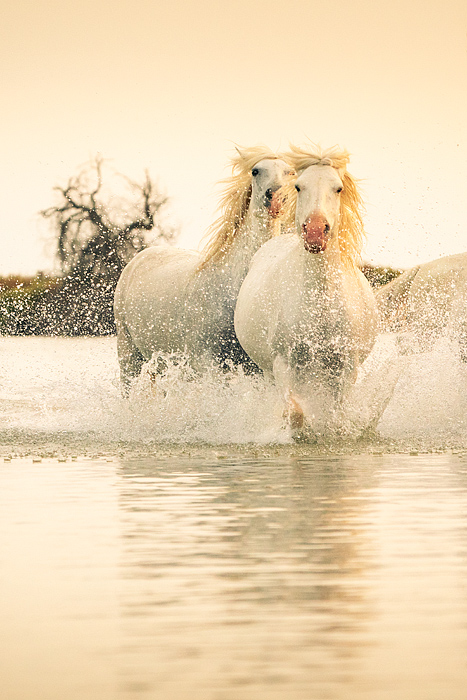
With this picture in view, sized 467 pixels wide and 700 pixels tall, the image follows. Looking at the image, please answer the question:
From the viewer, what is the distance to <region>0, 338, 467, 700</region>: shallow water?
98.4 inches

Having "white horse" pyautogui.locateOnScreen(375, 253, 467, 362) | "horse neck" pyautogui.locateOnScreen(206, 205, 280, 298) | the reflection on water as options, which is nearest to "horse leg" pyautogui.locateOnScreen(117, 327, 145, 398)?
"horse neck" pyautogui.locateOnScreen(206, 205, 280, 298)

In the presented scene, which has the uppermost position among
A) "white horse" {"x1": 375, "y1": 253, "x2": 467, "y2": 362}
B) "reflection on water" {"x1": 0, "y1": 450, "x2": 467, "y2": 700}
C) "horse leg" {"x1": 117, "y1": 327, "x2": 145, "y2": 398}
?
"white horse" {"x1": 375, "y1": 253, "x2": 467, "y2": 362}

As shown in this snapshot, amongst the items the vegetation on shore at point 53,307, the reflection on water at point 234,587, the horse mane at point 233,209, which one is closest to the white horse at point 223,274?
the horse mane at point 233,209

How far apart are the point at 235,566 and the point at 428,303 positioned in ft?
21.8

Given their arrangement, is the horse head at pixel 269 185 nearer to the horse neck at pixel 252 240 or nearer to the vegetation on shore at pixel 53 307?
the horse neck at pixel 252 240

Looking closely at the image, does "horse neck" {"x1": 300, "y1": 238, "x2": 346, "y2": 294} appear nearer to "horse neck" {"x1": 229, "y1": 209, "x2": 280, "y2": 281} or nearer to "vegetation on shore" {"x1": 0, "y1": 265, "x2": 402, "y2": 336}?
"horse neck" {"x1": 229, "y1": 209, "x2": 280, "y2": 281}

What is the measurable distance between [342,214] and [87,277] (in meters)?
13.2

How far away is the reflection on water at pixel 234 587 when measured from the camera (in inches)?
97.1

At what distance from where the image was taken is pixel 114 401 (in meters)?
8.96

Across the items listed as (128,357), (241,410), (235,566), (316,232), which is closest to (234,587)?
(235,566)

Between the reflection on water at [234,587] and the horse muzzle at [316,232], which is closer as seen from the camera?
the reflection on water at [234,587]

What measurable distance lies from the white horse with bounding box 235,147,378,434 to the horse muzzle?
0.04ft

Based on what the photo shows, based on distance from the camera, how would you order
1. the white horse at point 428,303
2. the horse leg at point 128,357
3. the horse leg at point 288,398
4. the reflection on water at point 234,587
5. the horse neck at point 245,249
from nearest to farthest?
the reflection on water at point 234,587
the horse leg at point 288,398
the horse neck at point 245,249
the white horse at point 428,303
the horse leg at point 128,357

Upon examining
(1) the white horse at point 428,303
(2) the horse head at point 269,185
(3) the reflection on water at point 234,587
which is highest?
(2) the horse head at point 269,185
